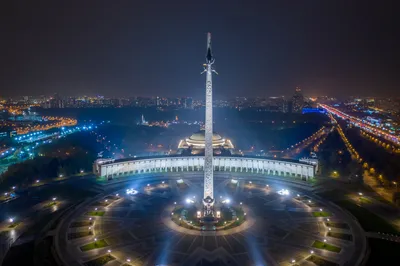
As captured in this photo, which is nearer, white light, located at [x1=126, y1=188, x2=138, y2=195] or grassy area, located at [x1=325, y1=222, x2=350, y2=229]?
grassy area, located at [x1=325, y1=222, x2=350, y2=229]

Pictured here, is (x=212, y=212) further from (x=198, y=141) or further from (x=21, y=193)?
(x=198, y=141)

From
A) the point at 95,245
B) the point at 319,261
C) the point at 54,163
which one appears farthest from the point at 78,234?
the point at 54,163

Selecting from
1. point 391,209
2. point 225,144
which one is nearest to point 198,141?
point 225,144

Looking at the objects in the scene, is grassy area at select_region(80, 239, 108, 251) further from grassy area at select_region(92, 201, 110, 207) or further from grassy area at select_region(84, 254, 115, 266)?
grassy area at select_region(92, 201, 110, 207)

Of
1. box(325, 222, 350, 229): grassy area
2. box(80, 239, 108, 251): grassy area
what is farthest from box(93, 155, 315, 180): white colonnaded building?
Result: box(80, 239, 108, 251): grassy area

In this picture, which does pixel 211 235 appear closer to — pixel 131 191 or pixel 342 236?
pixel 342 236

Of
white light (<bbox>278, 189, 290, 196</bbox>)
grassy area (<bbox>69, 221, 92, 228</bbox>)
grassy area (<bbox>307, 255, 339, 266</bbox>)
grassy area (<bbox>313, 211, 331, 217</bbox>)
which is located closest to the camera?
grassy area (<bbox>307, 255, 339, 266</bbox>)
